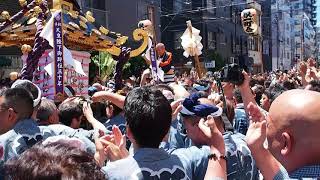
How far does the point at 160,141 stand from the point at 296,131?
84 cm

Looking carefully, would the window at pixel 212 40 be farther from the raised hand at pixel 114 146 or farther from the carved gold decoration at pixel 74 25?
the raised hand at pixel 114 146

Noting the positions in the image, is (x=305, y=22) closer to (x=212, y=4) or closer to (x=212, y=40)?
(x=212, y=4)

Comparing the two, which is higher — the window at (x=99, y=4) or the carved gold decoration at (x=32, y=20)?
the window at (x=99, y=4)

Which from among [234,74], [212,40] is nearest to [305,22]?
[212,40]

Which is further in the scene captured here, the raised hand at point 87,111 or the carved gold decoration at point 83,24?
the carved gold decoration at point 83,24

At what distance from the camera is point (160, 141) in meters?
2.38

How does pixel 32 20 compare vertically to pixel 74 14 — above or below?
below

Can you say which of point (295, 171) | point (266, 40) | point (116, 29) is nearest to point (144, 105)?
point (295, 171)

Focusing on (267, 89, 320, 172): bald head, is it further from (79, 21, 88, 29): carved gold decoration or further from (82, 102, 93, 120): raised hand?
(79, 21, 88, 29): carved gold decoration

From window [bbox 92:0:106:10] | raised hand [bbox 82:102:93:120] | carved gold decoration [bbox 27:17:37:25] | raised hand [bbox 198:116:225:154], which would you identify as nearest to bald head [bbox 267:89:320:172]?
raised hand [bbox 198:116:225:154]

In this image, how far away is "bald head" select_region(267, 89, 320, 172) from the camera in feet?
5.61

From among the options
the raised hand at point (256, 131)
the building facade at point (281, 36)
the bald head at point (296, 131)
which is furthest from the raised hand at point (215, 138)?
the building facade at point (281, 36)

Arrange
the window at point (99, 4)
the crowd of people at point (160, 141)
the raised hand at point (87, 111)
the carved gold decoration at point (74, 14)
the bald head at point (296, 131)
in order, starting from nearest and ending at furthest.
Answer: the crowd of people at point (160, 141) → the bald head at point (296, 131) → the raised hand at point (87, 111) → the carved gold decoration at point (74, 14) → the window at point (99, 4)

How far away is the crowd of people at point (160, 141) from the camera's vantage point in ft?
4.62
